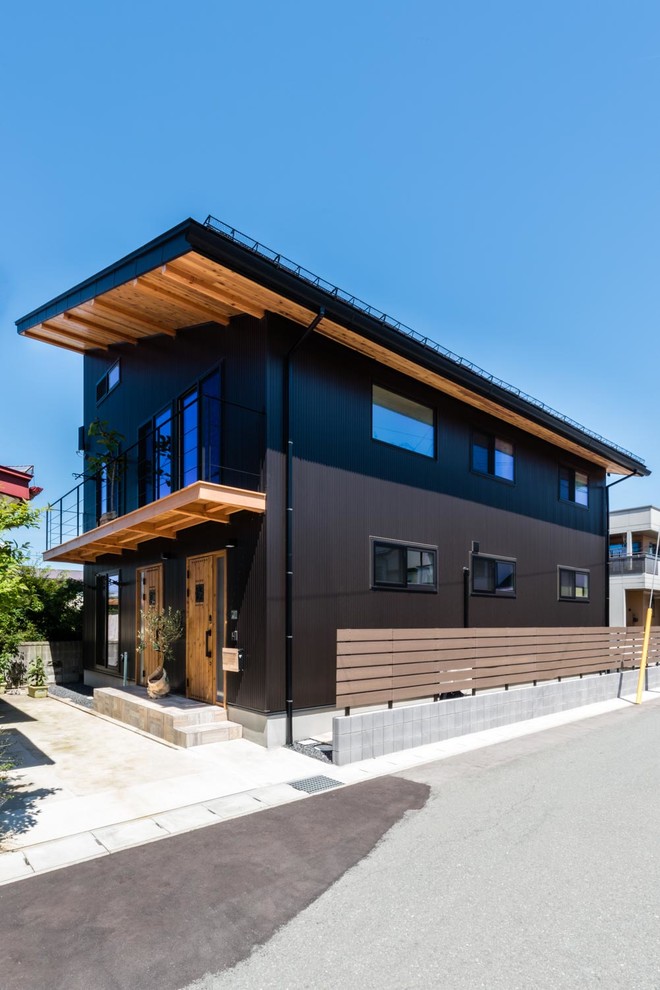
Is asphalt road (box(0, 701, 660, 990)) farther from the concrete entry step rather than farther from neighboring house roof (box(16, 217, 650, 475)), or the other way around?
neighboring house roof (box(16, 217, 650, 475))

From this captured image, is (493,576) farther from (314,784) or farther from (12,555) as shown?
(12,555)

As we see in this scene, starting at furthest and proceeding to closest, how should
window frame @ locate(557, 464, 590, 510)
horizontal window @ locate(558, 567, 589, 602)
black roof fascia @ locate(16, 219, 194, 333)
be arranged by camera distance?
window frame @ locate(557, 464, 590, 510) → horizontal window @ locate(558, 567, 589, 602) → black roof fascia @ locate(16, 219, 194, 333)

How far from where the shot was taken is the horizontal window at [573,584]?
596 inches

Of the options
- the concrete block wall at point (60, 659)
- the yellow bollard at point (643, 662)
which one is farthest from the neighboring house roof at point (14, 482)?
the yellow bollard at point (643, 662)

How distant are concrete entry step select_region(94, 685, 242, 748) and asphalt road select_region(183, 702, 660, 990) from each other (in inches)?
133

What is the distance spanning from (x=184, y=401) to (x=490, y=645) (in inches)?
266

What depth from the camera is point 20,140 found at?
10148 millimetres

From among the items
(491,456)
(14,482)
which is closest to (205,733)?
(14,482)

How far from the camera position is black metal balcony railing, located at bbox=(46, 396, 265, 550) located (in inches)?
350

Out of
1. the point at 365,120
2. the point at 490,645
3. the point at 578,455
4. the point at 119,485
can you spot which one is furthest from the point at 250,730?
the point at 578,455

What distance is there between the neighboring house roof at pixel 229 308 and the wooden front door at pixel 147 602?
4686mm

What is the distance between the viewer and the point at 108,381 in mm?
14914

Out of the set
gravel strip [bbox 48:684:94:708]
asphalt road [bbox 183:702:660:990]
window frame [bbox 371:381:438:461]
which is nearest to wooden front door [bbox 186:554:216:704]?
gravel strip [bbox 48:684:94:708]

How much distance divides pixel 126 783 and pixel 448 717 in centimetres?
440
